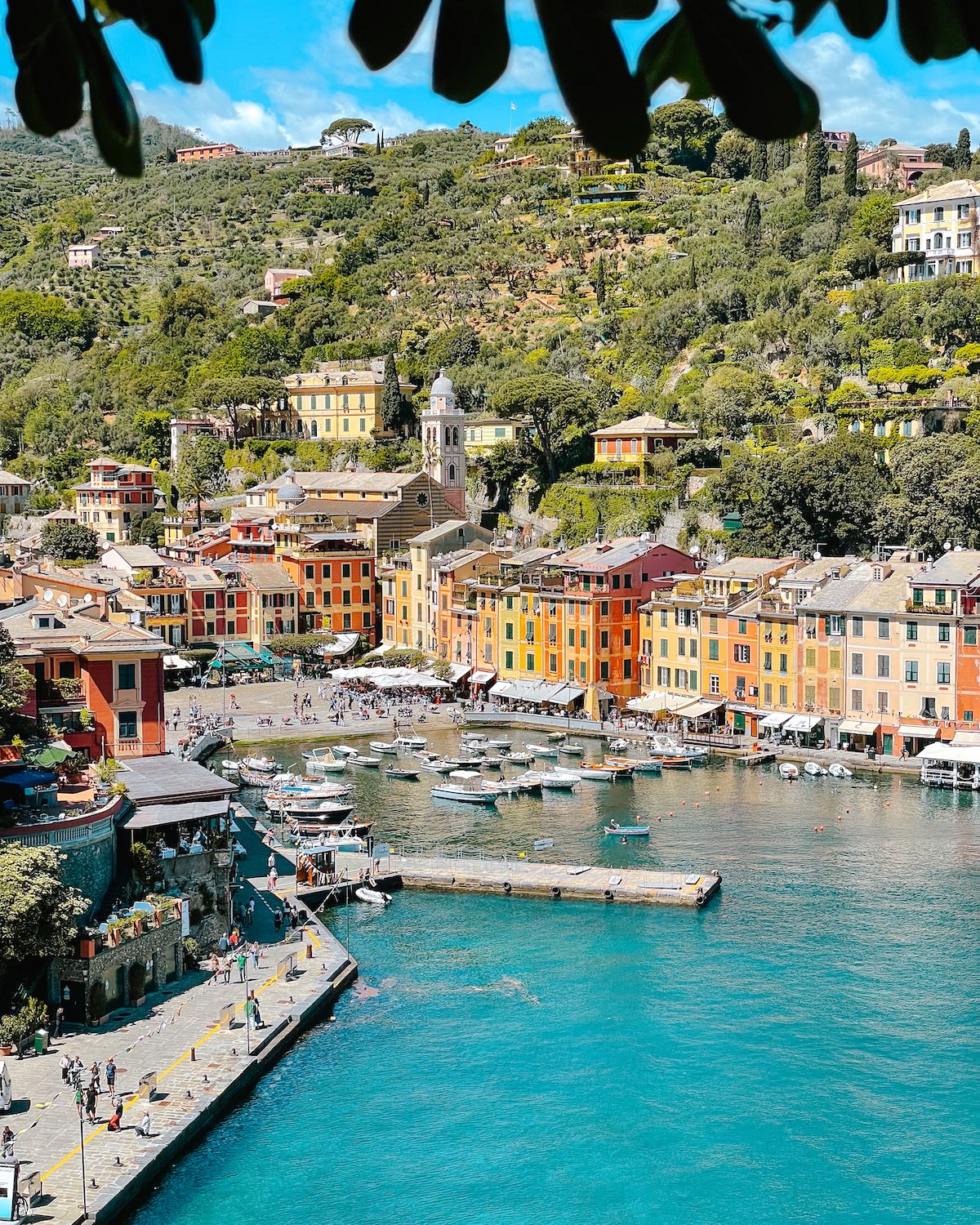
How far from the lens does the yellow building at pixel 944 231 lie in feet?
222

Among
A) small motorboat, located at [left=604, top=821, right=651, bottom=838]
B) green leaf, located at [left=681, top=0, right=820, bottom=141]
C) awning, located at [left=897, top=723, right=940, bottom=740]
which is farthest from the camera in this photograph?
awning, located at [left=897, top=723, right=940, bottom=740]

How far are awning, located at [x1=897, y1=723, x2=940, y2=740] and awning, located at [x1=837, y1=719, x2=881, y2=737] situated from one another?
0.79m

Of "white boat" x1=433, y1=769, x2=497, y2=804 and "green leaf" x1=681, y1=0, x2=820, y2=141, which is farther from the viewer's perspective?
"white boat" x1=433, y1=769, x2=497, y2=804

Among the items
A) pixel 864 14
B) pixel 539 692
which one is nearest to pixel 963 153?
pixel 539 692

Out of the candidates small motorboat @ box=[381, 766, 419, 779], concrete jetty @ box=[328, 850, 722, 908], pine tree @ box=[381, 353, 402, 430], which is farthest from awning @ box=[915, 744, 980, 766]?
pine tree @ box=[381, 353, 402, 430]

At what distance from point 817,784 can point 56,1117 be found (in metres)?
27.1

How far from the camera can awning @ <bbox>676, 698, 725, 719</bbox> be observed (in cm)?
4947

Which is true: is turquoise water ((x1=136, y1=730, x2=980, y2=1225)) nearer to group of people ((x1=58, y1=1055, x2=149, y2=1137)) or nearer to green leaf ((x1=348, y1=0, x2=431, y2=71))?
group of people ((x1=58, y1=1055, x2=149, y2=1137))

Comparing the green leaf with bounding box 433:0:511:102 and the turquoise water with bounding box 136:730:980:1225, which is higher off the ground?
the green leaf with bounding box 433:0:511:102

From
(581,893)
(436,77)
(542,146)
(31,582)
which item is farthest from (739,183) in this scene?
(436,77)

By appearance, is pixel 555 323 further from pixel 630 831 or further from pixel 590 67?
pixel 590 67

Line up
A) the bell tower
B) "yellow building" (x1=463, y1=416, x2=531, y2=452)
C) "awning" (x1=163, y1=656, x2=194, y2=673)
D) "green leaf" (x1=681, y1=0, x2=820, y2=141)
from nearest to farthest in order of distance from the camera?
"green leaf" (x1=681, y1=0, x2=820, y2=141)
"awning" (x1=163, y1=656, x2=194, y2=673)
the bell tower
"yellow building" (x1=463, y1=416, x2=531, y2=452)

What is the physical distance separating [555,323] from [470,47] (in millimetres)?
85437

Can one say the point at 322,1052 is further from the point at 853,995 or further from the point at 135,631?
the point at 135,631
